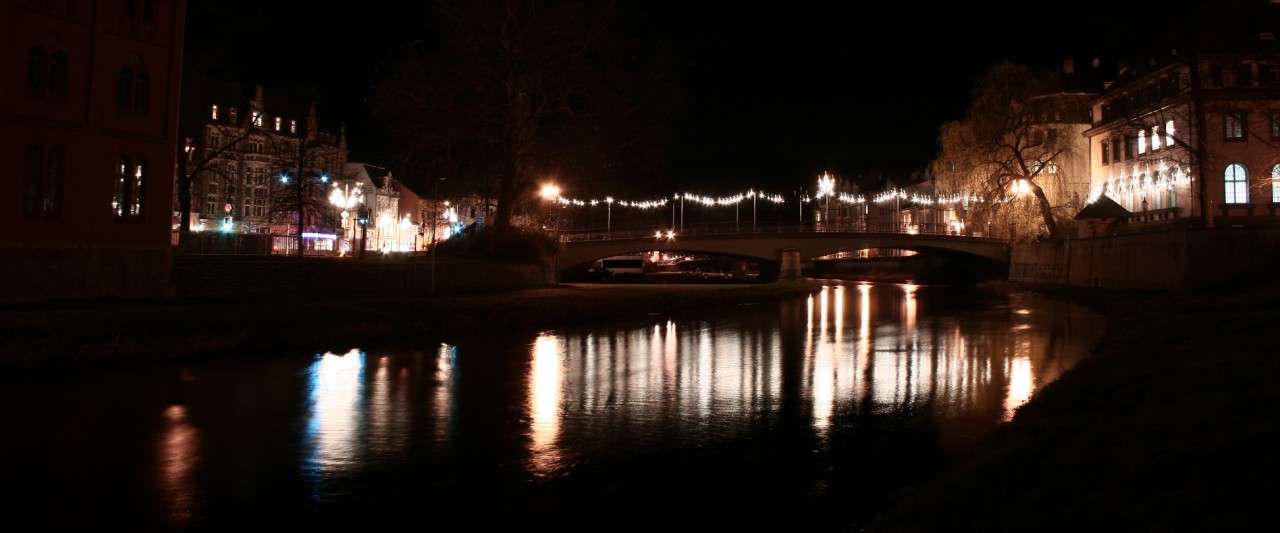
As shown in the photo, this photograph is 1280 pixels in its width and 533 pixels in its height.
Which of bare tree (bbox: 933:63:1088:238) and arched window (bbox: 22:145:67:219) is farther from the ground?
bare tree (bbox: 933:63:1088:238)

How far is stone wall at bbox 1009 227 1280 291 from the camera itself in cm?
3775

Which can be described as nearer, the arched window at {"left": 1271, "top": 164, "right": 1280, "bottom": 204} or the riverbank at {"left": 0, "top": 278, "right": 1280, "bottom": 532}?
the riverbank at {"left": 0, "top": 278, "right": 1280, "bottom": 532}

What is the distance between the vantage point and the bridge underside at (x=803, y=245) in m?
74.9

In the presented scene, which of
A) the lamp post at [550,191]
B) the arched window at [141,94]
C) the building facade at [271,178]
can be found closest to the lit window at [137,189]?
the arched window at [141,94]

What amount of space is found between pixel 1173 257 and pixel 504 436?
38278 mm

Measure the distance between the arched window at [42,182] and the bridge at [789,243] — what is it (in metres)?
45.8

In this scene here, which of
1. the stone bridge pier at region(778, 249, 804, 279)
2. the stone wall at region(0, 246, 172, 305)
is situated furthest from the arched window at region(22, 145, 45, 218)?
the stone bridge pier at region(778, 249, 804, 279)

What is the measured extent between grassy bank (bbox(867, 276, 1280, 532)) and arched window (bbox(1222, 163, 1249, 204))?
5024 centimetres

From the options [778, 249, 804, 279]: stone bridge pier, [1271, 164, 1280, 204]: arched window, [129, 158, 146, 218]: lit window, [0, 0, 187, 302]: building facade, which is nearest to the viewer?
[0, 0, 187, 302]: building facade

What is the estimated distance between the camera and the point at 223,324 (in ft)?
74.0

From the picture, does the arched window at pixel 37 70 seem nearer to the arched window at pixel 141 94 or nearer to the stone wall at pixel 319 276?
the arched window at pixel 141 94

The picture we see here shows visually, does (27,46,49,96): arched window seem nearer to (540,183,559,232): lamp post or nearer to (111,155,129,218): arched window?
(111,155,129,218): arched window

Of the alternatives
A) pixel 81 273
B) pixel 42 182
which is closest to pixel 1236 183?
pixel 81 273

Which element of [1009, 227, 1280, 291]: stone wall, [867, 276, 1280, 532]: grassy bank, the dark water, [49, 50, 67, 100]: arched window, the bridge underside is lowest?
the dark water
